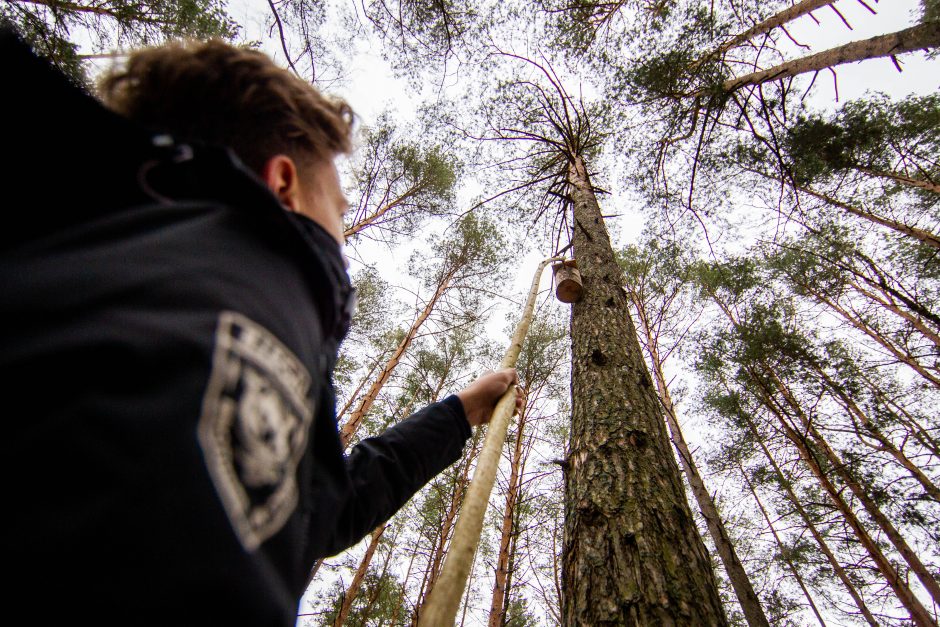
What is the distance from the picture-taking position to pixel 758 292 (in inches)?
453

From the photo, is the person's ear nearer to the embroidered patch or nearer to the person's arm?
the embroidered patch

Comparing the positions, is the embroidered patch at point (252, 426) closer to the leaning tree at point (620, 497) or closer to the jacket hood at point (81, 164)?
the jacket hood at point (81, 164)

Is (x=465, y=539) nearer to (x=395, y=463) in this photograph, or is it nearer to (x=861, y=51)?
(x=395, y=463)

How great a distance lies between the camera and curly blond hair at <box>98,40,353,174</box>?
894mm

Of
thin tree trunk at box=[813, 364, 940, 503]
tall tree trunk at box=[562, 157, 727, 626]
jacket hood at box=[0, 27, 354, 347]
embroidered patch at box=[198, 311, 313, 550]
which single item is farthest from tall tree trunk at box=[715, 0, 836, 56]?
thin tree trunk at box=[813, 364, 940, 503]

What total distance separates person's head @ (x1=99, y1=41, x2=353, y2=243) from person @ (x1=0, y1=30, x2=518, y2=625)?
25cm

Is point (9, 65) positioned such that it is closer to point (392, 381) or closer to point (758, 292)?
point (392, 381)

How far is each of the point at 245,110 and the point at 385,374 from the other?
7674 millimetres

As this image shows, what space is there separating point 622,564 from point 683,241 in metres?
6.86

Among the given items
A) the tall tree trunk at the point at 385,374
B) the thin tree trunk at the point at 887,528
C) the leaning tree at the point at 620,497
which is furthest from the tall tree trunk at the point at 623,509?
the thin tree trunk at the point at 887,528

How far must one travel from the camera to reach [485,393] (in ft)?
5.67

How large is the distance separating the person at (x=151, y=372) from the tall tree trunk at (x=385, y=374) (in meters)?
4.48

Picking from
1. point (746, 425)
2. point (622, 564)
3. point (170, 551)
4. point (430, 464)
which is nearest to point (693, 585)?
point (622, 564)

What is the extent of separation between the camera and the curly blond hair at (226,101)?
0.89 metres
